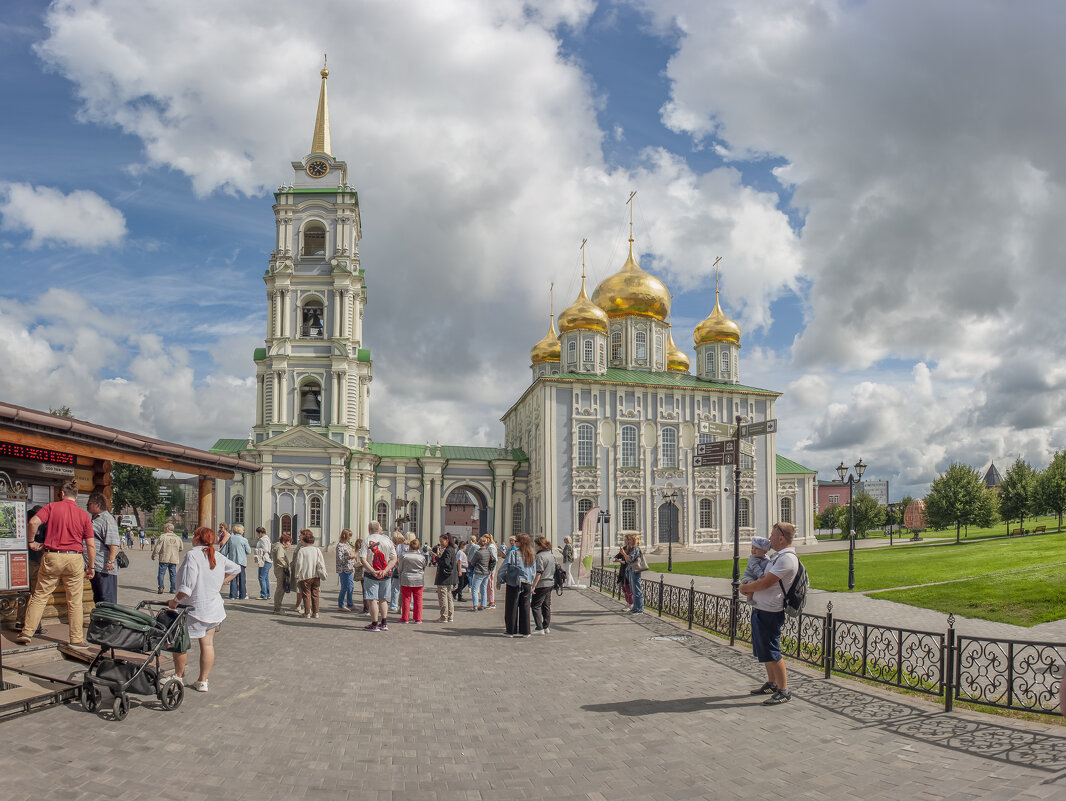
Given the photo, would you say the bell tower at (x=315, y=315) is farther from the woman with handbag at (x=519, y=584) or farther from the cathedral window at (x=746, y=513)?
the woman with handbag at (x=519, y=584)

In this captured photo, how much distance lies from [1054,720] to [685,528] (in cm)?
4034

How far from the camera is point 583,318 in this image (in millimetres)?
48094

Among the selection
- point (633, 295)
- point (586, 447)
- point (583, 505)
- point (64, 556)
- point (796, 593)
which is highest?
point (633, 295)

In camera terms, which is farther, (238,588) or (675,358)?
(675,358)

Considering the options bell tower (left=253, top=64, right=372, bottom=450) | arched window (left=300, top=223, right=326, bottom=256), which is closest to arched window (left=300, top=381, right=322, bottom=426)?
bell tower (left=253, top=64, right=372, bottom=450)

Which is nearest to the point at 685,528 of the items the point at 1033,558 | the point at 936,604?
the point at 1033,558

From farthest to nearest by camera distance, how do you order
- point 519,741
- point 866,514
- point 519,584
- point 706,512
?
1. point 866,514
2. point 706,512
3. point 519,584
4. point 519,741

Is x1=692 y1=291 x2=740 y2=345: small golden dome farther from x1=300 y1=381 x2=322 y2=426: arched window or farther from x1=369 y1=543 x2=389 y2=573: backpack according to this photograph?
x1=369 y1=543 x2=389 y2=573: backpack

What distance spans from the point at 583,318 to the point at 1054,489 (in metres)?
34.4

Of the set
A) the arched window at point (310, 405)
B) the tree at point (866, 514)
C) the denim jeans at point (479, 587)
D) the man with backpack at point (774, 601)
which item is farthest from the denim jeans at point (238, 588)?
the tree at point (866, 514)

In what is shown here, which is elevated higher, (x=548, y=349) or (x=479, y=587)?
(x=548, y=349)

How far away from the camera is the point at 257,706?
7.58 meters

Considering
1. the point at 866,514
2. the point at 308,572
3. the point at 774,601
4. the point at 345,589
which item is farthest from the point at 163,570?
the point at 866,514

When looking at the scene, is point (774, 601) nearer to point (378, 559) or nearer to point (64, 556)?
point (378, 559)
